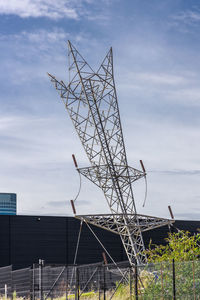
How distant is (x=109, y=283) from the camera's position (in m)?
27.8

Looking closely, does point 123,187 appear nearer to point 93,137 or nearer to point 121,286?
point 93,137

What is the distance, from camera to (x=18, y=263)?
43250 mm

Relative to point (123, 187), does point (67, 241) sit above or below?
below

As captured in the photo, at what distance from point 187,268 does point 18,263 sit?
916 inches

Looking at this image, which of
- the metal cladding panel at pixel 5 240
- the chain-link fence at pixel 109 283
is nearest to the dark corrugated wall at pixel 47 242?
the metal cladding panel at pixel 5 240

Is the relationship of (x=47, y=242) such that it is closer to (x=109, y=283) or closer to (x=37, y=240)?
(x=37, y=240)

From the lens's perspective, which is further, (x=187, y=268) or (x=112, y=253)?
(x=112, y=253)

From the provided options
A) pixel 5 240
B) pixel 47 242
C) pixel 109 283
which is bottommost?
pixel 109 283

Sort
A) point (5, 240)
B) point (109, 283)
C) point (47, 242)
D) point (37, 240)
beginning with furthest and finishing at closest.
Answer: point (47, 242)
point (37, 240)
point (5, 240)
point (109, 283)

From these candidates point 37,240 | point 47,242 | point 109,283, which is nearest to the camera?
point 109,283

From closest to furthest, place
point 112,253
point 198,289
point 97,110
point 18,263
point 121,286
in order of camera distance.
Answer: point 198,289, point 121,286, point 97,110, point 18,263, point 112,253

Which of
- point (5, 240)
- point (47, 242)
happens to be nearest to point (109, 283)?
point (5, 240)

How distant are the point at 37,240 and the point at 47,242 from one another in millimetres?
793

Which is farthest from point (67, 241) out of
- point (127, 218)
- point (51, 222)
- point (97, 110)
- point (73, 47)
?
point (73, 47)
